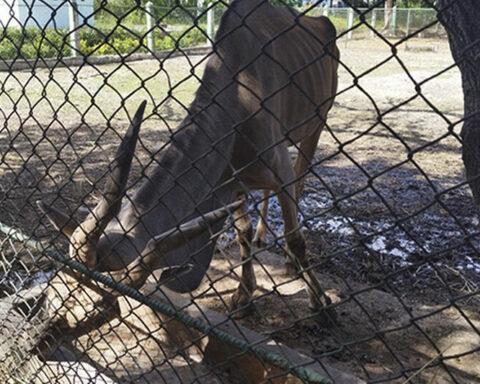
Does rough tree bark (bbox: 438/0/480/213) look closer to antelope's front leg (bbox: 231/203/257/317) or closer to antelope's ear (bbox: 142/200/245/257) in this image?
antelope's ear (bbox: 142/200/245/257)

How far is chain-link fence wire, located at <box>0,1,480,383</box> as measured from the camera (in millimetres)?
1707

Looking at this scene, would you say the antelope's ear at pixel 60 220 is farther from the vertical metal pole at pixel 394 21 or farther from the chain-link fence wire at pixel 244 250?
the vertical metal pole at pixel 394 21

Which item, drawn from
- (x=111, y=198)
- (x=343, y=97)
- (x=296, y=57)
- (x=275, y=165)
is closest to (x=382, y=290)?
(x=275, y=165)

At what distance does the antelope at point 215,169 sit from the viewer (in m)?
2.03

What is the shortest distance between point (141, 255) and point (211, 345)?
130cm

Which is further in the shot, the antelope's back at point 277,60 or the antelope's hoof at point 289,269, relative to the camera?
the antelope's hoof at point 289,269

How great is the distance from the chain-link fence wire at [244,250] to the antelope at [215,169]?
0.02 m

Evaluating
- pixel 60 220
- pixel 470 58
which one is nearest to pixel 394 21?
pixel 470 58

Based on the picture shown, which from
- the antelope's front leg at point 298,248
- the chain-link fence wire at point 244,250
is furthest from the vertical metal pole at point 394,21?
the antelope's front leg at point 298,248

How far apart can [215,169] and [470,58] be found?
55.4 inches

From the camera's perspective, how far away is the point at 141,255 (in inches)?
82.4

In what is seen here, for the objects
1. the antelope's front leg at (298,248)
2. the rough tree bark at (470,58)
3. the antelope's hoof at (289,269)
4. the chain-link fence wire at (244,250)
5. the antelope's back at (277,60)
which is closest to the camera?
the chain-link fence wire at (244,250)

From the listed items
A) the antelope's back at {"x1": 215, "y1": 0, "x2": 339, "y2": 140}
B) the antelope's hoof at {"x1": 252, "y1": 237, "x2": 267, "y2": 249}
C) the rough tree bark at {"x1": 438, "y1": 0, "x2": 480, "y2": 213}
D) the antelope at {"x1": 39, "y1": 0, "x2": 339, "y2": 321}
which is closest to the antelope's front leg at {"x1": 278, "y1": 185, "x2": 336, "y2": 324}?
the antelope at {"x1": 39, "y1": 0, "x2": 339, "y2": 321}

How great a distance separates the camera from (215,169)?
9.59 feet
